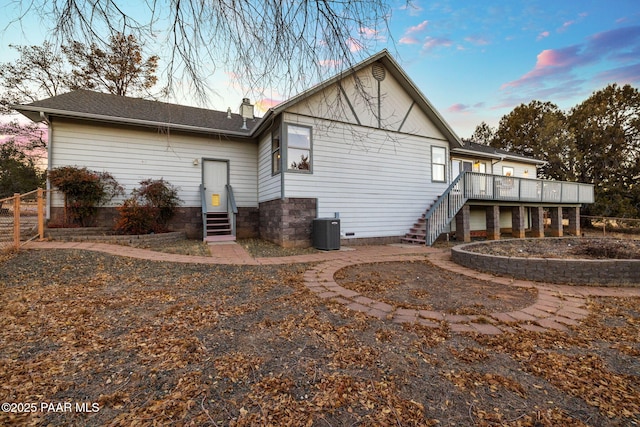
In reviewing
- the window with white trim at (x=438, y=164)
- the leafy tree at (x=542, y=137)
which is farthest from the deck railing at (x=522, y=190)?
the leafy tree at (x=542, y=137)

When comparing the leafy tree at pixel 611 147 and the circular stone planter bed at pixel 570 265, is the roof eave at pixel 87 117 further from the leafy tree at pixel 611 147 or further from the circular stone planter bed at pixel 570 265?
the leafy tree at pixel 611 147

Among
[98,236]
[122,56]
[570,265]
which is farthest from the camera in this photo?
[98,236]

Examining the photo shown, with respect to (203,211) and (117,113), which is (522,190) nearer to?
(203,211)

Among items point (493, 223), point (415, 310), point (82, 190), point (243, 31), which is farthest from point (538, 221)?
point (82, 190)

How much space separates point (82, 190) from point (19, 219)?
234cm

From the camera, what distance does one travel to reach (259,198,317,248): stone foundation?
8156 mm

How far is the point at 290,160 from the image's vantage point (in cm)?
829

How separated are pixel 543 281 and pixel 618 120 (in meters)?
24.0

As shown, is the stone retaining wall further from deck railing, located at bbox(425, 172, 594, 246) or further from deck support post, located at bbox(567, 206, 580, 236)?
deck support post, located at bbox(567, 206, 580, 236)

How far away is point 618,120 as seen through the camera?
19.0 metres

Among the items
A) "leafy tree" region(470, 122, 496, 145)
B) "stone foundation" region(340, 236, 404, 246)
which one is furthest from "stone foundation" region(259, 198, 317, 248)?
"leafy tree" region(470, 122, 496, 145)

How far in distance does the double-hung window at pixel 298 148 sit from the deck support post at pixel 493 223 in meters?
8.05

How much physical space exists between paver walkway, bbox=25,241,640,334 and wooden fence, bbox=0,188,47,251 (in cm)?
50

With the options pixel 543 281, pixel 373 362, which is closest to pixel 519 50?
pixel 543 281
